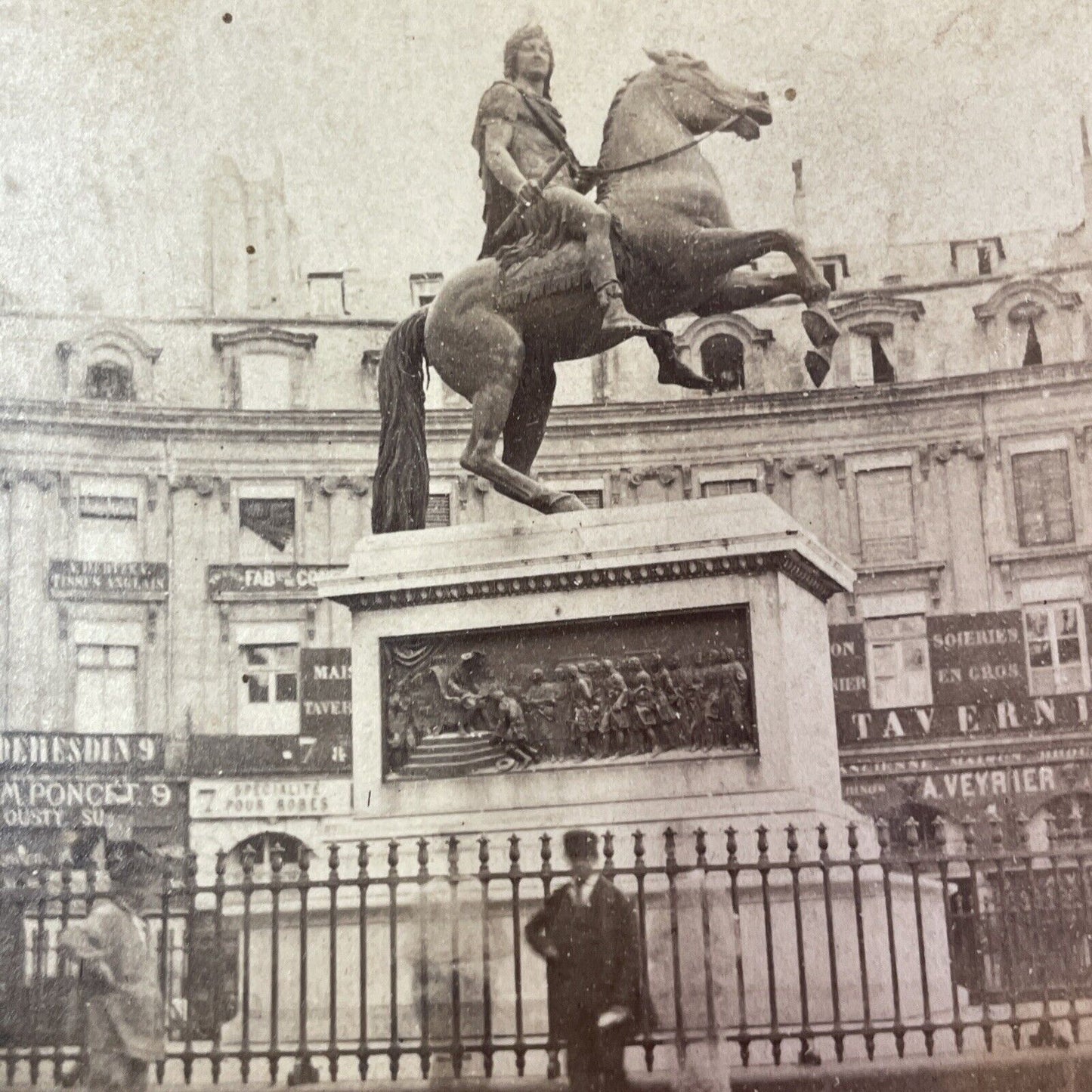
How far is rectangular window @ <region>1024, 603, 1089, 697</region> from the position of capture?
6.68m

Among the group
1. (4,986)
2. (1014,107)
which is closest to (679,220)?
(1014,107)

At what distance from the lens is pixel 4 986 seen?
5.81 m

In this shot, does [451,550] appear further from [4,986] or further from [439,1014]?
[4,986]

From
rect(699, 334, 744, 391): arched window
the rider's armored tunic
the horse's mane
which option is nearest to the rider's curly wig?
the rider's armored tunic

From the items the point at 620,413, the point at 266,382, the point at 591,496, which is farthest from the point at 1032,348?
the point at 266,382

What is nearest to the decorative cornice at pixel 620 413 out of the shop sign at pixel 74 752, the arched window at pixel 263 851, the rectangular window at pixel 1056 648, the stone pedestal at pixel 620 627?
the rectangular window at pixel 1056 648

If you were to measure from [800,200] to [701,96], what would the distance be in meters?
1.33

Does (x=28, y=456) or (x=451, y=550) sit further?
(x=28, y=456)

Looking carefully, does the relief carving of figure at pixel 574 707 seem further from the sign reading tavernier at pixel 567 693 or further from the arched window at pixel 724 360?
the arched window at pixel 724 360

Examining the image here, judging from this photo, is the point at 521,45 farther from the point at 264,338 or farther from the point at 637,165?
the point at 264,338

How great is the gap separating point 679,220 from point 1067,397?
2.64 m

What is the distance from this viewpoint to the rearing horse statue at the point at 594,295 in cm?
580

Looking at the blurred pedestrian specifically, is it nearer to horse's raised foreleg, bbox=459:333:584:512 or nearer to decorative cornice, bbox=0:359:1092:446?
horse's raised foreleg, bbox=459:333:584:512

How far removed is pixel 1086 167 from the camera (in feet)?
23.2
